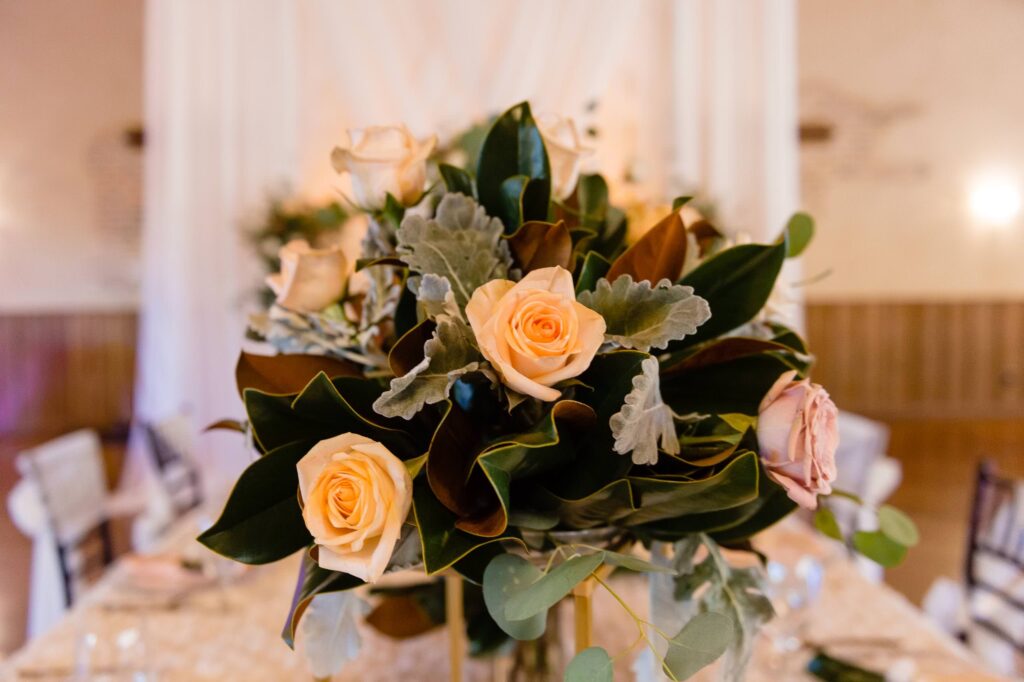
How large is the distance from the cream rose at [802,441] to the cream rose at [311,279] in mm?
441

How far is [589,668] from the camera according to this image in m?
0.57

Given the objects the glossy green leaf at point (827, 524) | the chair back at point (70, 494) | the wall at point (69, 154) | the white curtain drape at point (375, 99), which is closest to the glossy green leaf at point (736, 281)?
the glossy green leaf at point (827, 524)

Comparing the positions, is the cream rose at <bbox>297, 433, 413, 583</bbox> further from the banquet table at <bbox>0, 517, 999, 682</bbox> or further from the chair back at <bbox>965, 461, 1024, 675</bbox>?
the chair back at <bbox>965, 461, 1024, 675</bbox>

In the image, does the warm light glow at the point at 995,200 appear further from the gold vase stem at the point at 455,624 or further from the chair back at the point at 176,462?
the gold vase stem at the point at 455,624

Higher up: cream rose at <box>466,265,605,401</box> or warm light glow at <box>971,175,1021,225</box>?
warm light glow at <box>971,175,1021,225</box>

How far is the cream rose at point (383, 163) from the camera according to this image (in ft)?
2.51

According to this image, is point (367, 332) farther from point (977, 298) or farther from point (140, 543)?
point (977, 298)

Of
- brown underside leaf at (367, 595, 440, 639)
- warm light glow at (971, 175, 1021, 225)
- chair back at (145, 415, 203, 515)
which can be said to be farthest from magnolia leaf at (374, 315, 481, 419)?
warm light glow at (971, 175, 1021, 225)

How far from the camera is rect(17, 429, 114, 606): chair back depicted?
2.11m

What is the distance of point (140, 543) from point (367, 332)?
233 centimetres

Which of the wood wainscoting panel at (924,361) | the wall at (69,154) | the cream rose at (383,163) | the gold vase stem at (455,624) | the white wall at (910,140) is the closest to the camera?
the cream rose at (383,163)

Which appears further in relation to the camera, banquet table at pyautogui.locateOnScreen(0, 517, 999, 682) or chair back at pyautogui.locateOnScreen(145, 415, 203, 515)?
chair back at pyautogui.locateOnScreen(145, 415, 203, 515)

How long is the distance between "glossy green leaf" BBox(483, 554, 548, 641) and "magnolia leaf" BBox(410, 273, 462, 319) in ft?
0.70

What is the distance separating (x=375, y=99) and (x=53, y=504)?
2798 millimetres
